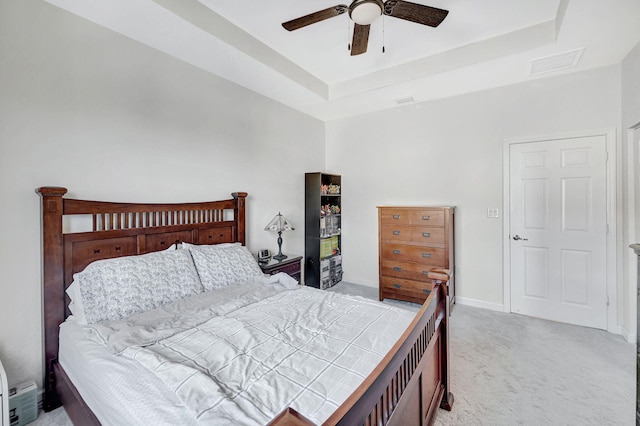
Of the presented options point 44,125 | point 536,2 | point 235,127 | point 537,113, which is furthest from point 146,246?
point 537,113

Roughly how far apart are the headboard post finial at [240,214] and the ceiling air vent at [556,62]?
3.29 metres

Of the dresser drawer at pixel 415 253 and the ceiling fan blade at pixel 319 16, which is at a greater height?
the ceiling fan blade at pixel 319 16

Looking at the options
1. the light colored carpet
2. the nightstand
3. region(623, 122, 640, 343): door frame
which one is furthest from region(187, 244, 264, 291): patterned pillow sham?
region(623, 122, 640, 343): door frame

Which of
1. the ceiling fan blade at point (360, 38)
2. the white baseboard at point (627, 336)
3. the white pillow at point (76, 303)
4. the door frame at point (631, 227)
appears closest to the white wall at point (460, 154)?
the door frame at point (631, 227)

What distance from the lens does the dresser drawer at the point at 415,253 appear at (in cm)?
342

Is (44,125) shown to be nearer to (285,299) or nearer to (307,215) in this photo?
(285,299)

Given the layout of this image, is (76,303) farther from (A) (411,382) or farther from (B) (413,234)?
(B) (413,234)

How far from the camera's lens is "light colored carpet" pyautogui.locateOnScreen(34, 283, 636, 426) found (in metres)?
1.78

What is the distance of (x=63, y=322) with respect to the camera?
6.18ft

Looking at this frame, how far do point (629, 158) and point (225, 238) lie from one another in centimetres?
408

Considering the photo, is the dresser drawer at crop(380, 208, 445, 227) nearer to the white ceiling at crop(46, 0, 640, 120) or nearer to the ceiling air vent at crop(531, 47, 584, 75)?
the white ceiling at crop(46, 0, 640, 120)

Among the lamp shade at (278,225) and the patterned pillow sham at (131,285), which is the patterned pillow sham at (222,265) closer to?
the patterned pillow sham at (131,285)

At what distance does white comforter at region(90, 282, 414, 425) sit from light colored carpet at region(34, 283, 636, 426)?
0.81 m

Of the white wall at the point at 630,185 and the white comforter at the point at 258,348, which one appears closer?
the white comforter at the point at 258,348
